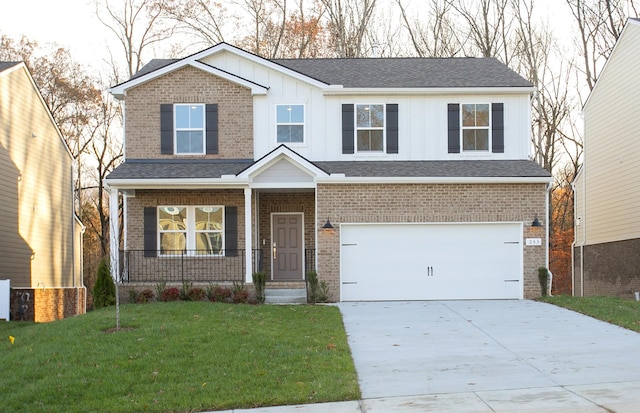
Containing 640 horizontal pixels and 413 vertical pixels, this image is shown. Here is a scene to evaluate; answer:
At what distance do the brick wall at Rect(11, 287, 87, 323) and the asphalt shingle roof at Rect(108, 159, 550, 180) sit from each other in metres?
3.44

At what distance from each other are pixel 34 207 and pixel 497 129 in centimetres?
1437

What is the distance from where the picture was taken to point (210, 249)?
20297 millimetres

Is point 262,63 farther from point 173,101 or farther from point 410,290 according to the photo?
point 410,290

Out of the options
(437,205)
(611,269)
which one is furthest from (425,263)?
(611,269)

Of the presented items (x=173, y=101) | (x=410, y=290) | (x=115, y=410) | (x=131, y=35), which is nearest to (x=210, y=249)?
(x=173, y=101)

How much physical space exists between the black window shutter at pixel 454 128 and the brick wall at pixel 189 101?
17.9ft

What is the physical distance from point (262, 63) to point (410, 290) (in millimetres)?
7473

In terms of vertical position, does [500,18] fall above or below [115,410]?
above

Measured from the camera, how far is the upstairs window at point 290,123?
67.6 feet

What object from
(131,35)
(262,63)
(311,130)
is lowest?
(311,130)

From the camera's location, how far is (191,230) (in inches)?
800

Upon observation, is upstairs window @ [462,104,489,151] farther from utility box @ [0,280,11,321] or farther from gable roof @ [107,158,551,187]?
utility box @ [0,280,11,321]

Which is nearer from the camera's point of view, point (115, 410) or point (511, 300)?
point (115, 410)

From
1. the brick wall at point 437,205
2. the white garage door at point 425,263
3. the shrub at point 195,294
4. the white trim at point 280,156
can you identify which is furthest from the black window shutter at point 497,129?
the shrub at point 195,294
